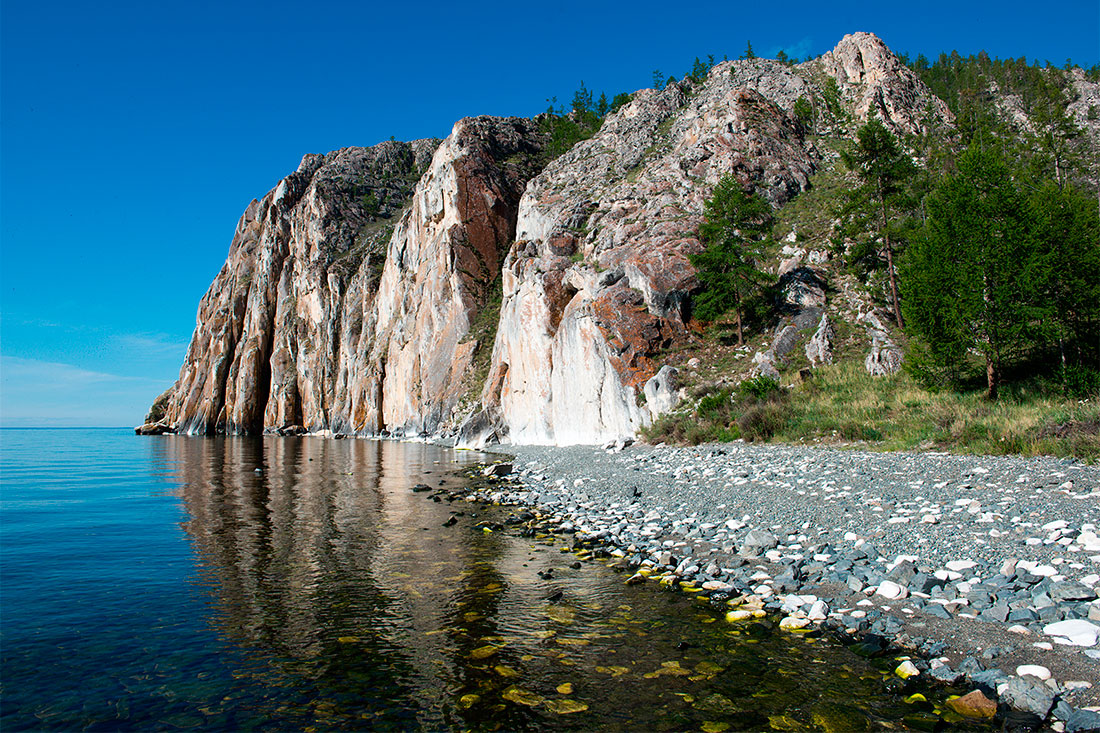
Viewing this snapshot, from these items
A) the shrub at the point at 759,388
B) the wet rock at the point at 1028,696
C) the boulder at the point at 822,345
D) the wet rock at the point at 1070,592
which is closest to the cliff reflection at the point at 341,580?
the wet rock at the point at 1028,696

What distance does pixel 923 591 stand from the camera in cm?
648

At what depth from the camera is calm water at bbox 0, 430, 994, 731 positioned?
16.3ft

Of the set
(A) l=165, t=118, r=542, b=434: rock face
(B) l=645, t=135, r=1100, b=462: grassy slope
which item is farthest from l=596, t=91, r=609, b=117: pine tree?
(B) l=645, t=135, r=1100, b=462: grassy slope

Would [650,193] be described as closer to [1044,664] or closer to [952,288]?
[952,288]

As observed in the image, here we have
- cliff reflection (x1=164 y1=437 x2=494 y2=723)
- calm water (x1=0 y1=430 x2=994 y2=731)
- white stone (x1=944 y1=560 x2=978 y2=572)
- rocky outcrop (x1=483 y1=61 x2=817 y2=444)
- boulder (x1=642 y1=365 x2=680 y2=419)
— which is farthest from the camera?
rocky outcrop (x1=483 y1=61 x2=817 y2=444)

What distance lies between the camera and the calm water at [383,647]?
4.96 metres

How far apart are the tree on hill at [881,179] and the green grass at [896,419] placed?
→ 8955 mm

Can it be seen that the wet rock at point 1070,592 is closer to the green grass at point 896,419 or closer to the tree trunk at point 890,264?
the green grass at point 896,419

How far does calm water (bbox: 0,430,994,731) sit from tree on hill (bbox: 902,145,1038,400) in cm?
1653

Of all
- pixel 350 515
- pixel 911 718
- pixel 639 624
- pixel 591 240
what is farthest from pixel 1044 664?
pixel 591 240

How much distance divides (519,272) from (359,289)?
1896 inches

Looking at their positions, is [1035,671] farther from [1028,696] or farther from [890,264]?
[890,264]

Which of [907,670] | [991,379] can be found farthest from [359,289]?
[907,670]

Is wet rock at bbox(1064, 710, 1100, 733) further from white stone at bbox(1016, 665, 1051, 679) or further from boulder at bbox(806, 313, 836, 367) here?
boulder at bbox(806, 313, 836, 367)
